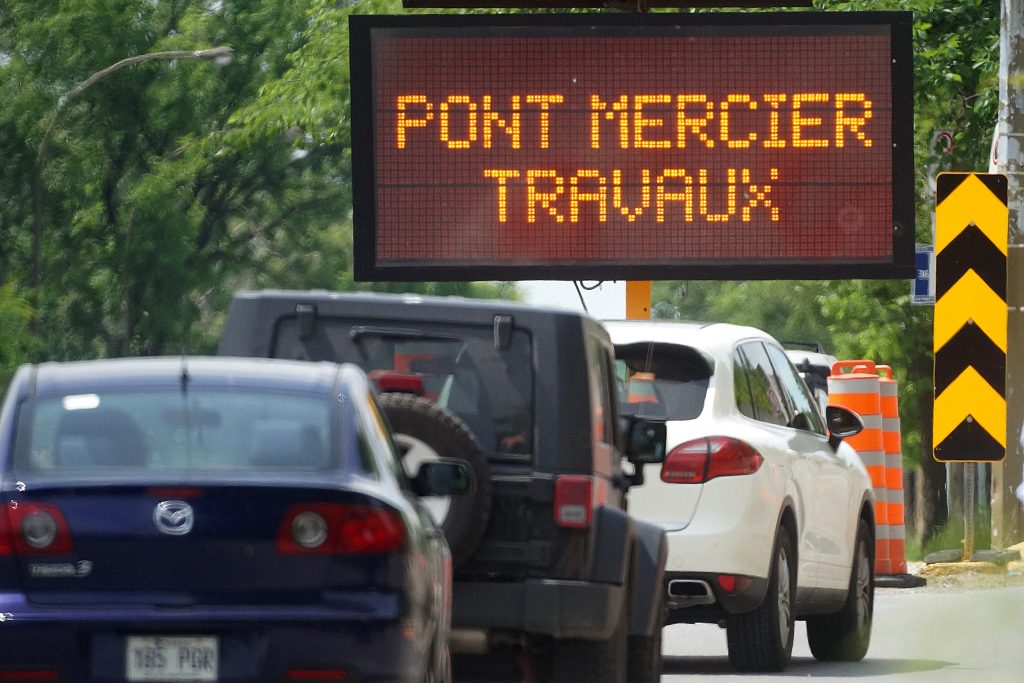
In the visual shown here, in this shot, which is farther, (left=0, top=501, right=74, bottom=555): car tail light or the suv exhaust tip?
the suv exhaust tip

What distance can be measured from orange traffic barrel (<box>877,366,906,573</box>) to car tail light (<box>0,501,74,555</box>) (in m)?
13.4

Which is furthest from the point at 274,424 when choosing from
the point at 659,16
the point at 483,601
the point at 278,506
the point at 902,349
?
the point at 902,349

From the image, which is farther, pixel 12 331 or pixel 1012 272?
pixel 12 331

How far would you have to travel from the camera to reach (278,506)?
7.02 meters

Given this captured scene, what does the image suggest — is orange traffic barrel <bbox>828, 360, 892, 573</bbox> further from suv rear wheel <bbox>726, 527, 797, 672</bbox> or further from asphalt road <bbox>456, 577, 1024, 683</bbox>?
asphalt road <bbox>456, 577, 1024, 683</bbox>

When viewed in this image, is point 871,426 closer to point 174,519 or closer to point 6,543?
point 174,519

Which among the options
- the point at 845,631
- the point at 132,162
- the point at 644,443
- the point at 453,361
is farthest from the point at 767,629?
the point at 132,162

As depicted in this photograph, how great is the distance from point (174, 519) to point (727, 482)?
16.5 feet

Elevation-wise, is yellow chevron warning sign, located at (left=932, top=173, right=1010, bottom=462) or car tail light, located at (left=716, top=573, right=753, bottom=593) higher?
yellow chevron warning sign, located at (left=932, top=173, right=1010, bottom=462)

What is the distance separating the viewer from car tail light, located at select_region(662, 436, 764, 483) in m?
11.6

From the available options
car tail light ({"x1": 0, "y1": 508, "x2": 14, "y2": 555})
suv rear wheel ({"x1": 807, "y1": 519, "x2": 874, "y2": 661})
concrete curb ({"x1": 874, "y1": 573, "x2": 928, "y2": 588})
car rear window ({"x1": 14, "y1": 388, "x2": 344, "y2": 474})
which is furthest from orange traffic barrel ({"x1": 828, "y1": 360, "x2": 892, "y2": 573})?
car tail light ({"x1": 0, "y1": 508, "x2": 14, "y2": 555})

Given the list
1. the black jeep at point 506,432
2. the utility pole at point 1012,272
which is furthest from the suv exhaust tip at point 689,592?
the utility pole at point 1012,272

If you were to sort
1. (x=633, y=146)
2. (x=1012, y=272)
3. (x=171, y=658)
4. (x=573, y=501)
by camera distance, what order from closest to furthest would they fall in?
(x=171, y=658)
(x=573, y=501)
(x=633, y=146)
(x=1012, y=272)

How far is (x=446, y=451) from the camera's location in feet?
28.3
